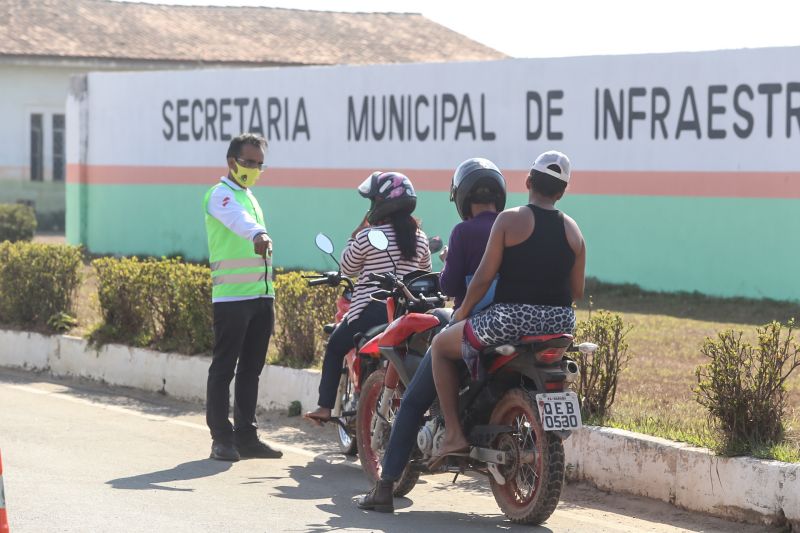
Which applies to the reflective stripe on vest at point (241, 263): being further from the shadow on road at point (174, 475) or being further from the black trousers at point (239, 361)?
the shadow on road at point (174, 475)

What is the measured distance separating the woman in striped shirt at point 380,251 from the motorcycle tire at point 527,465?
1.59m

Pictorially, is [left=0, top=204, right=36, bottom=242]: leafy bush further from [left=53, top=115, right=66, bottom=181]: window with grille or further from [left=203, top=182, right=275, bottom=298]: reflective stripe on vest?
[left=203, top=182, right=275, bottom=298]: reflective stripe on vest

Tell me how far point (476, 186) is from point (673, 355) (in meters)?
5.31

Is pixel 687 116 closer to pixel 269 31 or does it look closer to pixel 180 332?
pixel 180 332

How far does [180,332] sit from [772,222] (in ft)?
24.7

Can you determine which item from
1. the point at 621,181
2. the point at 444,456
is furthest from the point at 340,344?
the point at 621,181

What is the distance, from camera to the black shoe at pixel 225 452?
9.21 meters

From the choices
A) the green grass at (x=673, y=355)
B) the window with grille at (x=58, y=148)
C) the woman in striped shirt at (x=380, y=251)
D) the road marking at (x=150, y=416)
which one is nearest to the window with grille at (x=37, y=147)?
the window with grille at (x=58, y=148)

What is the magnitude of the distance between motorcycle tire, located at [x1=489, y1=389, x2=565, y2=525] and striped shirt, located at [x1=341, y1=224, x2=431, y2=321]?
5.32 ft

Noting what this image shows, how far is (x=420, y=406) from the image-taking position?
24.7 feet

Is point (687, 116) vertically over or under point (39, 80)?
under

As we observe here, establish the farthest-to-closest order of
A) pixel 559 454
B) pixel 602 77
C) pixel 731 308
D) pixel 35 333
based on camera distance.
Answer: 1. pixel 602 77
2. pixel 731 308
3. pixel 35 333
4. pixel 559 454

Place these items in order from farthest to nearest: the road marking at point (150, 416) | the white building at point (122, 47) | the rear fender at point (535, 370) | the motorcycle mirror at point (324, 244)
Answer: the white building at point (122, 47), the road marking at point (150, 416), the motorcycle mirror at point (324, 244), the rear fender at point (535, 370)

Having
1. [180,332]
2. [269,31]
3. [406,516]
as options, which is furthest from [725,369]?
[269,31]
